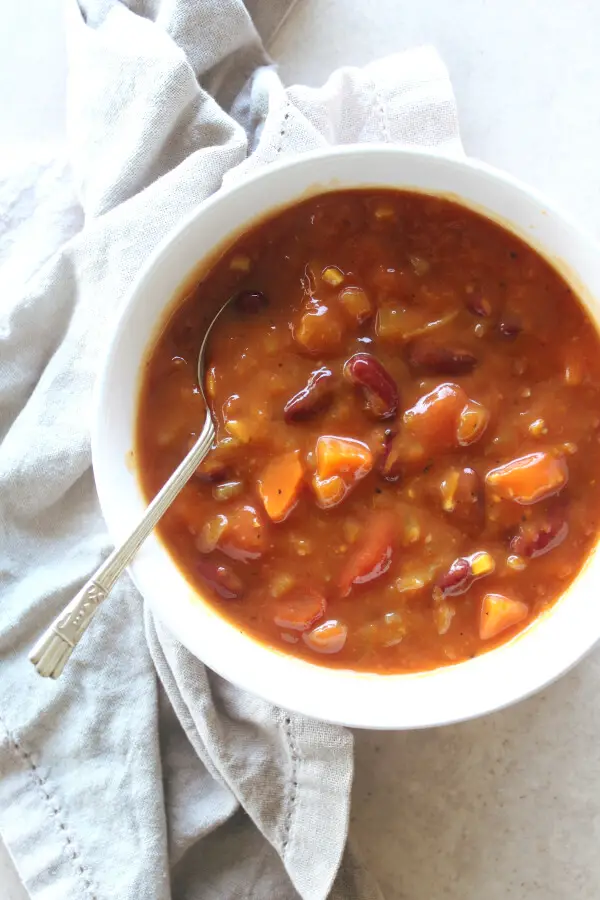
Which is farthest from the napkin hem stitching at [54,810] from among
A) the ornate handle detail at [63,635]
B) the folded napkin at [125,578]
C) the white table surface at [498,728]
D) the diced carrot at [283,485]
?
the diced carrot at [283,485]

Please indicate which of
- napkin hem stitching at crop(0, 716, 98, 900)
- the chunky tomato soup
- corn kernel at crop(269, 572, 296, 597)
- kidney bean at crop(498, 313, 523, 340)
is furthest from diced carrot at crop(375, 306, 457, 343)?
napkin hem stitching at crop(0, 716, 98, 900)

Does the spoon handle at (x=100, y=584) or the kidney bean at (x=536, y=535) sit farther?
the kidney bean at (x=536, y=535)

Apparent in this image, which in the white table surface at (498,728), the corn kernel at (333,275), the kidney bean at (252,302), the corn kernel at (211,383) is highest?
the kidney bean at (252,302)

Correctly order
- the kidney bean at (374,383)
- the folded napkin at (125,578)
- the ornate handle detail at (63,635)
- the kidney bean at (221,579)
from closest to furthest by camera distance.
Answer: the ornate handle detail at (63,635) → the kidney bean at (374,383) → the kidney bean at (221,579) → the folded napkin at (125,578)

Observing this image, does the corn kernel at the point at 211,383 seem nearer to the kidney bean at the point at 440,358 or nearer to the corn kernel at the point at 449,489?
the kidney bean at the point at 440,358

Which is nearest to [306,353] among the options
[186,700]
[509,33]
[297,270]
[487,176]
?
[297,270]

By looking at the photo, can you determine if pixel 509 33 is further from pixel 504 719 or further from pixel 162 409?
pixel 504 719

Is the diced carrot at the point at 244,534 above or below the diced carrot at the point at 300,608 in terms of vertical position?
above
